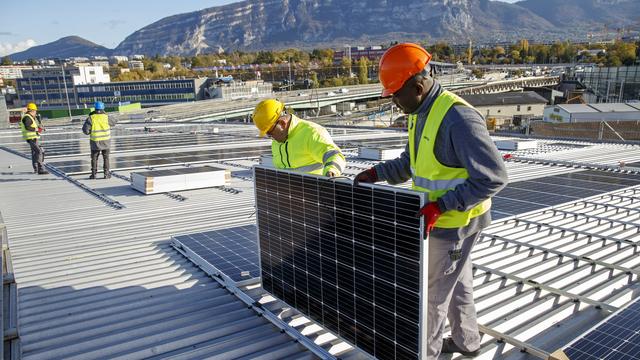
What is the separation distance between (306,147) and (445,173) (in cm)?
234

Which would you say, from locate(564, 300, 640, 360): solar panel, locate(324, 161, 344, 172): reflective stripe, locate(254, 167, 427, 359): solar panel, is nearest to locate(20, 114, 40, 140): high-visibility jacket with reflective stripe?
locate(254, 167, 427, 359): solar panel

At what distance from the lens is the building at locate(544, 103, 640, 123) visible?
3519 cm

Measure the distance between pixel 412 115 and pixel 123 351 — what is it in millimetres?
3518

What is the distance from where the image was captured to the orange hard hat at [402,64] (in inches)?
144

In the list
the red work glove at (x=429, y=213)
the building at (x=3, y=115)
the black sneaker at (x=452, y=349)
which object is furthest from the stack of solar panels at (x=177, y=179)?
the building at (x=3, y=115)

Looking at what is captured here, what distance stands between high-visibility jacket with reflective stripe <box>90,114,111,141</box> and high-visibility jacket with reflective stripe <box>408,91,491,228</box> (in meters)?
11.7

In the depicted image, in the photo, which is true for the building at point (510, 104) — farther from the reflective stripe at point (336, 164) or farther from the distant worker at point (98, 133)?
the reflective stripe at point (336, 164)

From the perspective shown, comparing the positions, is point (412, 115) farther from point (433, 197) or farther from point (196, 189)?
point (196, 189)

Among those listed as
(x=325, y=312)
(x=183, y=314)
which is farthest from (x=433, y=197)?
(x=183, y=314)

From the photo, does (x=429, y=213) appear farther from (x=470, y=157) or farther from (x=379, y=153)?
(x=379, y=153)

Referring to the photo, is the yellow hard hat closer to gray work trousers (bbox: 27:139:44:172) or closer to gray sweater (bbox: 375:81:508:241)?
gray sweater (bbox: 375:81:508:241)

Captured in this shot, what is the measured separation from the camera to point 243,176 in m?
13.6

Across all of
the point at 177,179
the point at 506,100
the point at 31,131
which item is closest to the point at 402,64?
the point at 177,179

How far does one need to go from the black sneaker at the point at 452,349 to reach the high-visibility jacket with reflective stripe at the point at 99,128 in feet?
38.7
